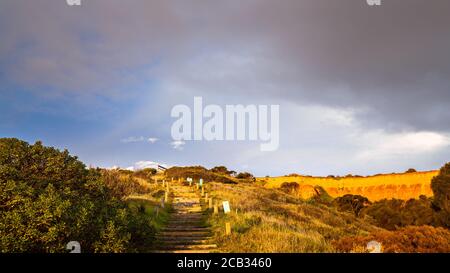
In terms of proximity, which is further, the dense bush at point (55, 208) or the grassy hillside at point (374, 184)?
the grassy hillside at point (374, 184)

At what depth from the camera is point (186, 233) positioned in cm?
1923

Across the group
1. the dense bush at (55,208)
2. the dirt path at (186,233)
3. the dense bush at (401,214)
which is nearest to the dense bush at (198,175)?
the dense bush at (401,214)

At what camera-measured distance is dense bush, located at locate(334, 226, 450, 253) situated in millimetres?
13828

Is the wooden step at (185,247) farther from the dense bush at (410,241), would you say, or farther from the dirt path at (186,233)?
the dense bush at (410,241)

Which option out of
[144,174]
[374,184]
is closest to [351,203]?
[374,184]

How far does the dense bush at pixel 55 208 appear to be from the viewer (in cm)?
1055

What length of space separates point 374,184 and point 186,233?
222ft

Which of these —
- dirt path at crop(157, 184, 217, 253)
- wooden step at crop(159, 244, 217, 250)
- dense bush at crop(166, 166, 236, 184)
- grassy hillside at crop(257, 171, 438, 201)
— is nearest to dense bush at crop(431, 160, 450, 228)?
dirt path at crop(157, 184, 217, 253)

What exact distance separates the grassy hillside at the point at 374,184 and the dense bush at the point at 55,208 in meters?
63.1

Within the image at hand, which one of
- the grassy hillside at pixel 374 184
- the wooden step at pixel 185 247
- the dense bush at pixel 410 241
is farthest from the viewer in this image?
the grassy hillside at pixel 374 184

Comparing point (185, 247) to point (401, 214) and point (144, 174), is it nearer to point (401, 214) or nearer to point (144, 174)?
point (401, 214)

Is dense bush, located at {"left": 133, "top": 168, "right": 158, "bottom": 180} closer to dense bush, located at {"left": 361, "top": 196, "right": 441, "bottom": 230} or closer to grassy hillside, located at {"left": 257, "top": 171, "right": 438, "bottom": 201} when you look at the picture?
grassy hillside, located at {"left": 257, "top": 171, "right": 438, "bottom": 201}
